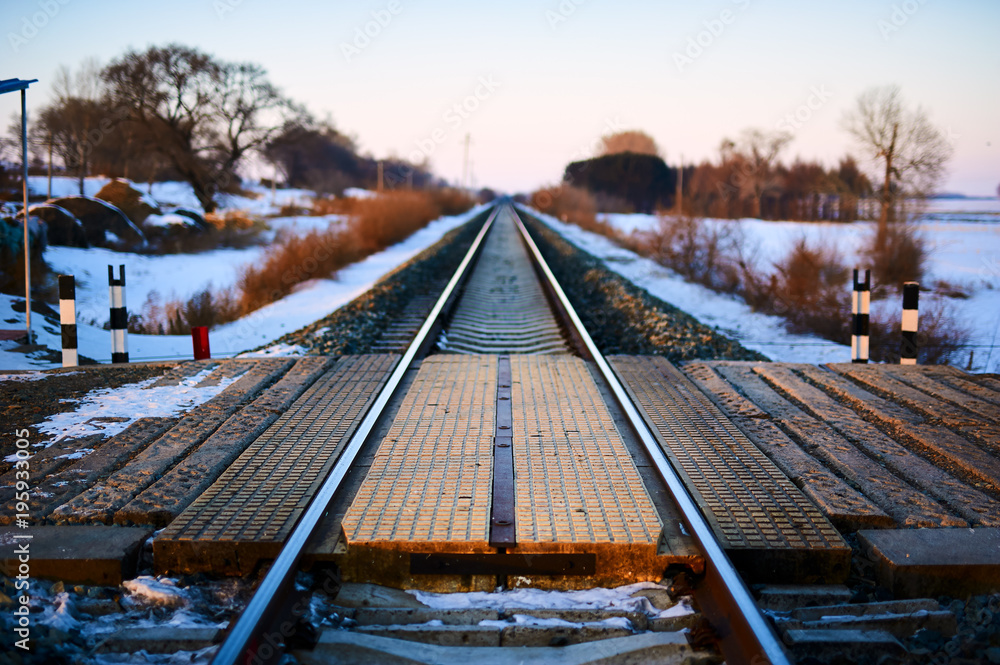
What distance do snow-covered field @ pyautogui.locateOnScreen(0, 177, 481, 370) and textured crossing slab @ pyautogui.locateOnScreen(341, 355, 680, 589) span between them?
4784mm

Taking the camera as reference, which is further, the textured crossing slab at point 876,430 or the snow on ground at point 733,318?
the snow on ground at point 733,318

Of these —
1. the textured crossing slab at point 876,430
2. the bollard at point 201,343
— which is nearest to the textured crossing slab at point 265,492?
the bollard at point 201,343

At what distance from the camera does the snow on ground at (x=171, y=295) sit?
825 cm

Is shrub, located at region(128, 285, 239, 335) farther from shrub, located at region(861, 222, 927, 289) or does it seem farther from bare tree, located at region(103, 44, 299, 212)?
bare tree, located at region(103, 44, 299, 212)

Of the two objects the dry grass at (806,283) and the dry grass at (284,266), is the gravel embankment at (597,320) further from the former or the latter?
the dry grass at (284,266)

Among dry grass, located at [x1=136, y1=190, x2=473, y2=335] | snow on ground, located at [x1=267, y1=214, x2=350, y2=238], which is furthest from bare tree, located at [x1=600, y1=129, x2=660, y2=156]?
dry grass, located at [x1=136, y1=190, x2=473, y2=335]

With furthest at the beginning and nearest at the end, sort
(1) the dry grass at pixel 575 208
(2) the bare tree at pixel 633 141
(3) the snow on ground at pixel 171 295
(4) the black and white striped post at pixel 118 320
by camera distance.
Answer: (2) the bare tree at pixel 633 141 → (1) the dry grass at pixel 575 208 → (3) the snow on ground at pixel 171 295 → (4) the black and white striped post at pixel 118 320

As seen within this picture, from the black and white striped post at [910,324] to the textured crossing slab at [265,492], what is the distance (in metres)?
4.92

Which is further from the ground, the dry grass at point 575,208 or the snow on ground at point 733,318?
the dry grass at point 575,208

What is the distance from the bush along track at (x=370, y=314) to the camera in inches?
289

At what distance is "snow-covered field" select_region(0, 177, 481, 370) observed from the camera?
829 centimetres

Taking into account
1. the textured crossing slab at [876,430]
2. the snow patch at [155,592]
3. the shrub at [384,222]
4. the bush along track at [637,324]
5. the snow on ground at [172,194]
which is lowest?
the snow patch at [155,592]

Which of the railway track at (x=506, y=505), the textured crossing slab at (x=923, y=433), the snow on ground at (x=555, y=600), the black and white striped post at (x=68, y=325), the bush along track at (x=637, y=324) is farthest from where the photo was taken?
the bush along track at (x=637, y=324)

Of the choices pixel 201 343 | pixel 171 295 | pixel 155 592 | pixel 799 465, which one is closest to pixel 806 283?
pixel 799 465
